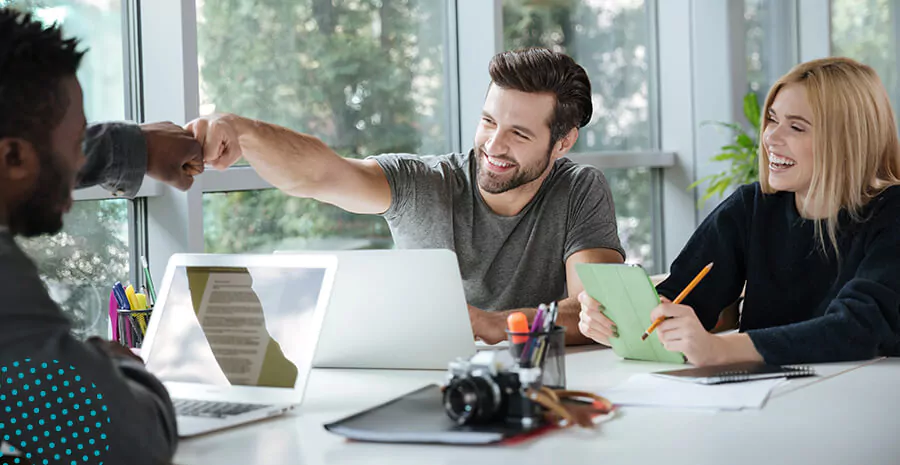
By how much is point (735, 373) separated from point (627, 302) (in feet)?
0.79

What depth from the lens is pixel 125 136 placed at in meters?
1.43

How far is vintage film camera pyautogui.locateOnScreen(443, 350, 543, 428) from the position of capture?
1.18 meters

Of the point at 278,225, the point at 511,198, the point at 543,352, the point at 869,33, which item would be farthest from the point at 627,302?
the point at 869,33

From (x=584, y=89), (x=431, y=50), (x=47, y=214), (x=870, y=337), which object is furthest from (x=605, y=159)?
(x=47, y=214)

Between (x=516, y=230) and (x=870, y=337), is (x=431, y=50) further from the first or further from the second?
(x=870, y=337)

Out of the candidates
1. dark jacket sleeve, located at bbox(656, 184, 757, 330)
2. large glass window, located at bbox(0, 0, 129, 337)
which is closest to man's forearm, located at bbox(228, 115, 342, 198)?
large glass window, located at bbox(0, 0, 129, 337)

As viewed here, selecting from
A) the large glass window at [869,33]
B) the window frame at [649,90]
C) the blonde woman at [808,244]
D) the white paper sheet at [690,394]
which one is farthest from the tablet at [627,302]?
the large glass window at [869,33]

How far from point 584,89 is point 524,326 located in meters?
1.24

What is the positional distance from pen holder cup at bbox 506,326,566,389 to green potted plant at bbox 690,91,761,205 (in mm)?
2913

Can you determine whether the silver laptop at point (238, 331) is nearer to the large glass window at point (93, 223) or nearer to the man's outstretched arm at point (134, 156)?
the man's outstretched arm at point (134, 156)

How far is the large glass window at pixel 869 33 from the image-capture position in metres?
5.39

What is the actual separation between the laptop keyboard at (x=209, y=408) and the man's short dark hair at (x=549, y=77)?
125 centimetres

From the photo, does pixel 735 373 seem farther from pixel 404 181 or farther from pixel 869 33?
pixel 869 33

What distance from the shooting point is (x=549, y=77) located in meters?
2.37
